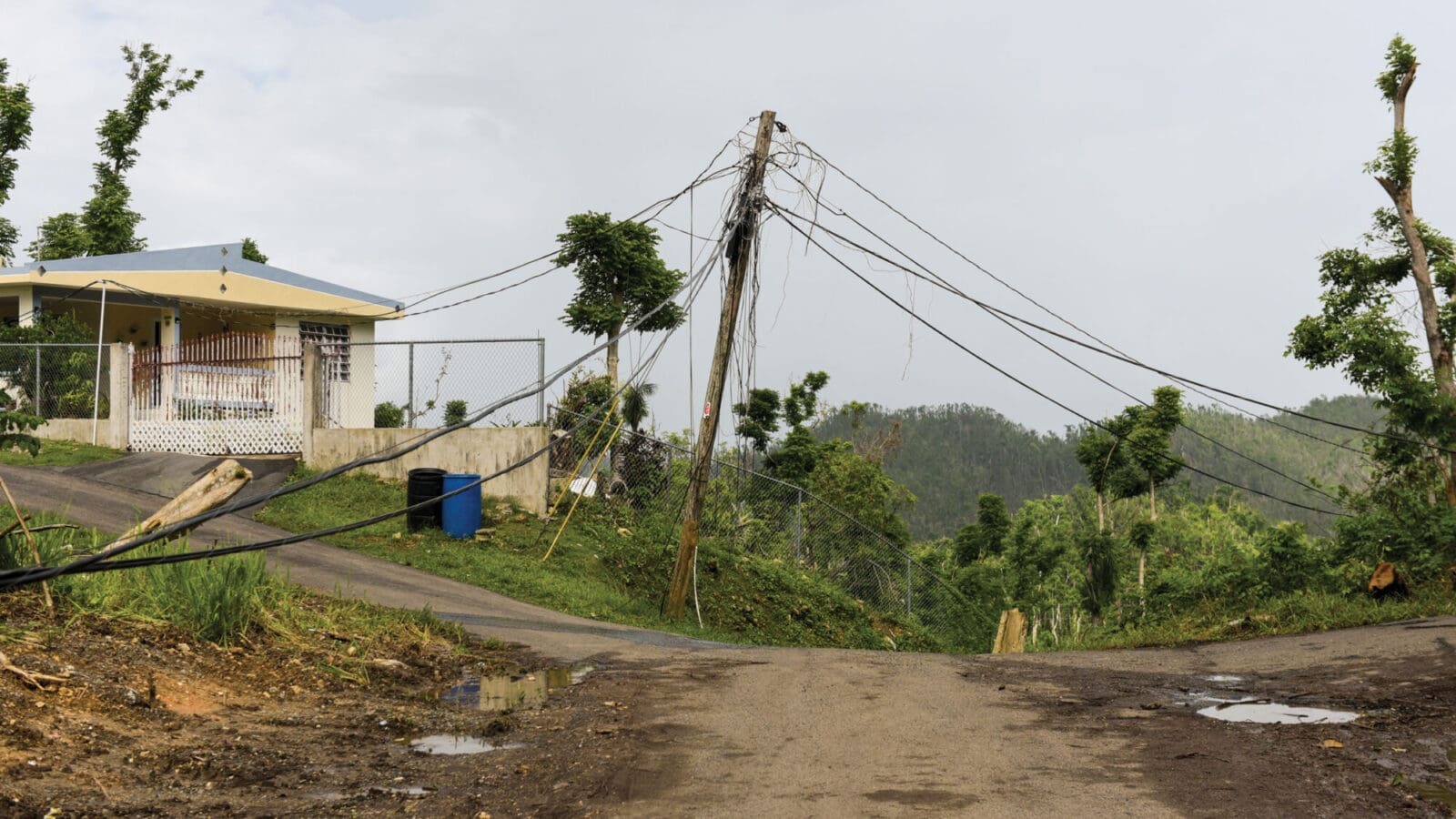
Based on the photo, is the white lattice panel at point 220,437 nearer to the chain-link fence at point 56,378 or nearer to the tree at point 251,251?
the chain-link fence at point 56,378

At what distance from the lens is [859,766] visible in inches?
241

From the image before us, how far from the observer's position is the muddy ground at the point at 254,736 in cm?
545

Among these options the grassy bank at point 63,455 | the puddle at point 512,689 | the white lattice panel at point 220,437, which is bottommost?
the puddle at point 512,689

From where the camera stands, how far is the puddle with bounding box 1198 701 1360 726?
7.55m

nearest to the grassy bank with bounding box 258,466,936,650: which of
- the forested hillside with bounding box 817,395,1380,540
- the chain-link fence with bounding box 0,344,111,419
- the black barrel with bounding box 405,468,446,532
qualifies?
the black barrel with bounding box 405,468,446,532

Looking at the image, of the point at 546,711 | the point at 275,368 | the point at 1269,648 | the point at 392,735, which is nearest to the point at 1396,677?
the point at 1269,648

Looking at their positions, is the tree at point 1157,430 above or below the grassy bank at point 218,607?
above

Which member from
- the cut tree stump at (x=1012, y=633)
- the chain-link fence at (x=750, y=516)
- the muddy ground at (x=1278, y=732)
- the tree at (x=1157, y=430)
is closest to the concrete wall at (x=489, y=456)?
the chain-link fence at (x=750, y=516)

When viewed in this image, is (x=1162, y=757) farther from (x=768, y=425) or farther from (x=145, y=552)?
(x=768, y=425)

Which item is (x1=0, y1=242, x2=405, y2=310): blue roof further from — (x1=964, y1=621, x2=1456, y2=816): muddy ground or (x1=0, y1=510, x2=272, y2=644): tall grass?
(x1=964, y1=621, x2=1456, y2=816): muddy ground

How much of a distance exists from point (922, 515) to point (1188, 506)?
34363 millimetres

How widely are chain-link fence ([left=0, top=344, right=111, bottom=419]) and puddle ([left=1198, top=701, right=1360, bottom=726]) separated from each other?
22.5 meters

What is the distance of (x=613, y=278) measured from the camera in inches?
1428

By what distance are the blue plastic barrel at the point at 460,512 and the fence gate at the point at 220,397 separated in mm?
5456
